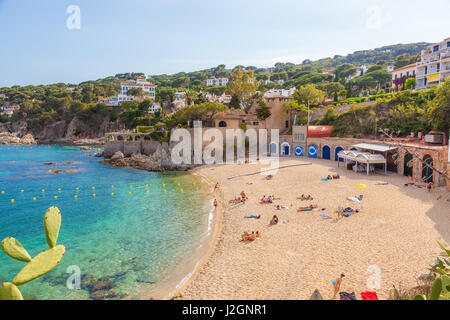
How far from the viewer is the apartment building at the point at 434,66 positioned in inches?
1666

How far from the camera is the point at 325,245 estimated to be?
44.9 feet

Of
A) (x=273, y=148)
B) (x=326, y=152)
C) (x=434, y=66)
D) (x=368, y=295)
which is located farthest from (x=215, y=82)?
(x=368, y=295)

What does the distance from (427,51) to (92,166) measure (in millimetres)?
60311

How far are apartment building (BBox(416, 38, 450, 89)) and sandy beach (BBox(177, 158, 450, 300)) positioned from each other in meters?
30.2

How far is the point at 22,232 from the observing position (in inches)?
781

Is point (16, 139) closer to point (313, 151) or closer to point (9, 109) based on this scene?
point (9, 109)

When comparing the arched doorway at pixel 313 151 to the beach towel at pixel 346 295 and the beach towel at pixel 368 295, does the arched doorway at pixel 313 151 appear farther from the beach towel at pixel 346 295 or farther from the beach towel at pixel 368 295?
the beach towel at pixel 368 295

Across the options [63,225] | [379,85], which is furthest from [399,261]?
[379,85]

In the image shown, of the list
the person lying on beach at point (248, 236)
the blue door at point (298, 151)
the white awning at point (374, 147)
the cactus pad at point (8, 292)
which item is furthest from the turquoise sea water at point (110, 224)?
the white awning at point (374, 147)

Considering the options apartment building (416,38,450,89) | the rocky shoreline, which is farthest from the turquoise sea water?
apartment building (416,38,450,89)

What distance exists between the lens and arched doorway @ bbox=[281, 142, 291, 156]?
41125 millimetres

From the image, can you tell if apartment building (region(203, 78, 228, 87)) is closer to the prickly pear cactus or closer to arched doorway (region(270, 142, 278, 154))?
arched doorway (region(270, 142, 278, 154))
